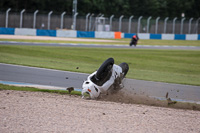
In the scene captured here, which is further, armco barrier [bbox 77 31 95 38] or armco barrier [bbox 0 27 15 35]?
armco barrier [bbox 77 31 95 38]

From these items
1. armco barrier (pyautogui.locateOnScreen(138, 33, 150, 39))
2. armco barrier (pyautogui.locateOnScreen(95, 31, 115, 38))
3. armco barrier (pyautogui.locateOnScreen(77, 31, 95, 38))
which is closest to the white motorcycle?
armco barrier (pyautogui.locateOnScreen(77, 31, 95, 38))

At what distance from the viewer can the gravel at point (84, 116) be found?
5.83 metres

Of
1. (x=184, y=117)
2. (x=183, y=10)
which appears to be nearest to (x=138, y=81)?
(x=184, y=117)

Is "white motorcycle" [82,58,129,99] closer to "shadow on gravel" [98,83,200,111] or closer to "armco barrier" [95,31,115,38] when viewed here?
"shadow on gravel" [98,83,200,111]

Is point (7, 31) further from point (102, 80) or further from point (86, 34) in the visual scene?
point (102, 80)

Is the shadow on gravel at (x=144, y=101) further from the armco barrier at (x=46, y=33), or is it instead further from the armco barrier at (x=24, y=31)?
the armco barrier at (x=46, y=33)

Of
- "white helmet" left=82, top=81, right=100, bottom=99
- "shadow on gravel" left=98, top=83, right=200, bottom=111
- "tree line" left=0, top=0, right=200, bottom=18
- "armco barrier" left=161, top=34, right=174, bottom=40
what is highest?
"tree line" left=0, top=0, right=200, bottom=18

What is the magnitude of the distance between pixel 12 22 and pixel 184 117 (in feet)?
121

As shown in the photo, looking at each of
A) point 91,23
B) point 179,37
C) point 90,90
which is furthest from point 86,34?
point 90,90

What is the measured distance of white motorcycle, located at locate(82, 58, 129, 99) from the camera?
804 centimetres

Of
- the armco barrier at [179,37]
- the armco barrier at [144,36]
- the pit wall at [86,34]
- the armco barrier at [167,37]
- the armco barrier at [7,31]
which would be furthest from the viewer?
the armco barrier at [179,37]

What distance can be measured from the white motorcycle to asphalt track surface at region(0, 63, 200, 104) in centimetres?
153

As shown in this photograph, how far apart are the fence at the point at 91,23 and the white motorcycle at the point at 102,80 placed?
33.9 metres

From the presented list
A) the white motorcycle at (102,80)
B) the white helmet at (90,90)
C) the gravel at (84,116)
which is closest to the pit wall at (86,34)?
the white motorcycle at (102,80)
